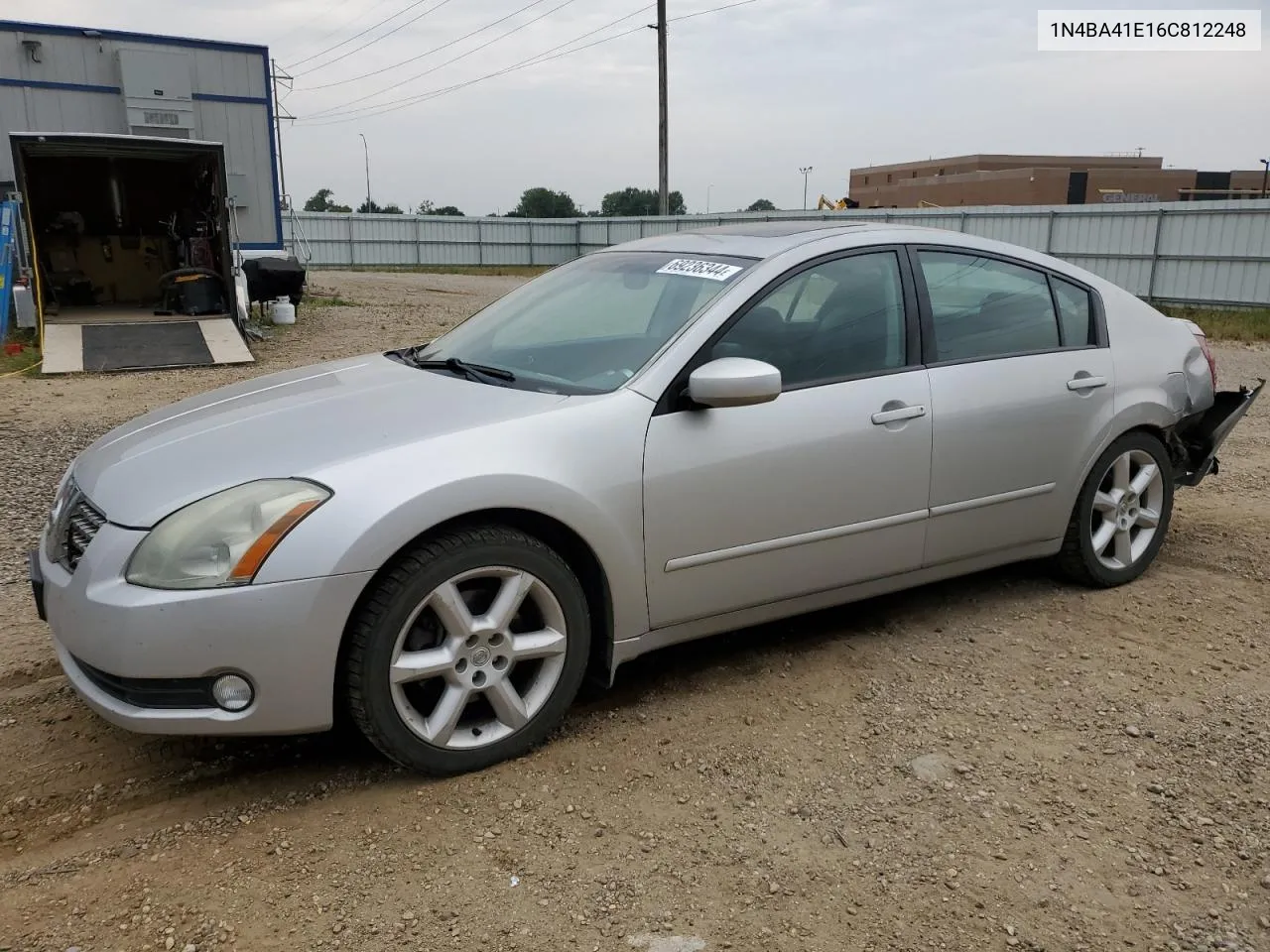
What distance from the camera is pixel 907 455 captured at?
3564mm

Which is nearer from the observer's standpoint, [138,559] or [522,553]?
[138,559]

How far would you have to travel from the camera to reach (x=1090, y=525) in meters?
4.28

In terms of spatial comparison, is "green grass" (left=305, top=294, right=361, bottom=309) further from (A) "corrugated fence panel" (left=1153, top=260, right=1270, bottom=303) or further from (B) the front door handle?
(B) the front door handle

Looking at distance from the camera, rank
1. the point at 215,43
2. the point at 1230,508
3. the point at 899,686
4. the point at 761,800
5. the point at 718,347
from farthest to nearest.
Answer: the point at 215,43 → the point at 1230,508 → the point at 899,686 → the point at 718,347 → the point at 761,800

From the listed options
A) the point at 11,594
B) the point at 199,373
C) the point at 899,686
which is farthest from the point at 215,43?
the point at 899,686

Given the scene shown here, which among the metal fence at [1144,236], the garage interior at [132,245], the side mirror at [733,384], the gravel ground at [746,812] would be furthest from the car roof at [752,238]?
the garage interior at [132,245]

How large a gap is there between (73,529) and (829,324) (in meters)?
2.49

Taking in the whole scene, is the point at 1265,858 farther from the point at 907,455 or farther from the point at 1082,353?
the point at 1082,353

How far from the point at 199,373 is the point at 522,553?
8952mm

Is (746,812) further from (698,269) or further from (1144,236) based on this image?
(1144,236)

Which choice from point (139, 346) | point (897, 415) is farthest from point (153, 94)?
point (897, 415)

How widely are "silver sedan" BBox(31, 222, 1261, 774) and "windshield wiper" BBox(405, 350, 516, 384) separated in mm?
20

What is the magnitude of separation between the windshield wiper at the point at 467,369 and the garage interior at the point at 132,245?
8.67 meters

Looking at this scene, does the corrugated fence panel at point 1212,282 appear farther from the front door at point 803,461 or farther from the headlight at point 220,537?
the headlight at point 220,537
